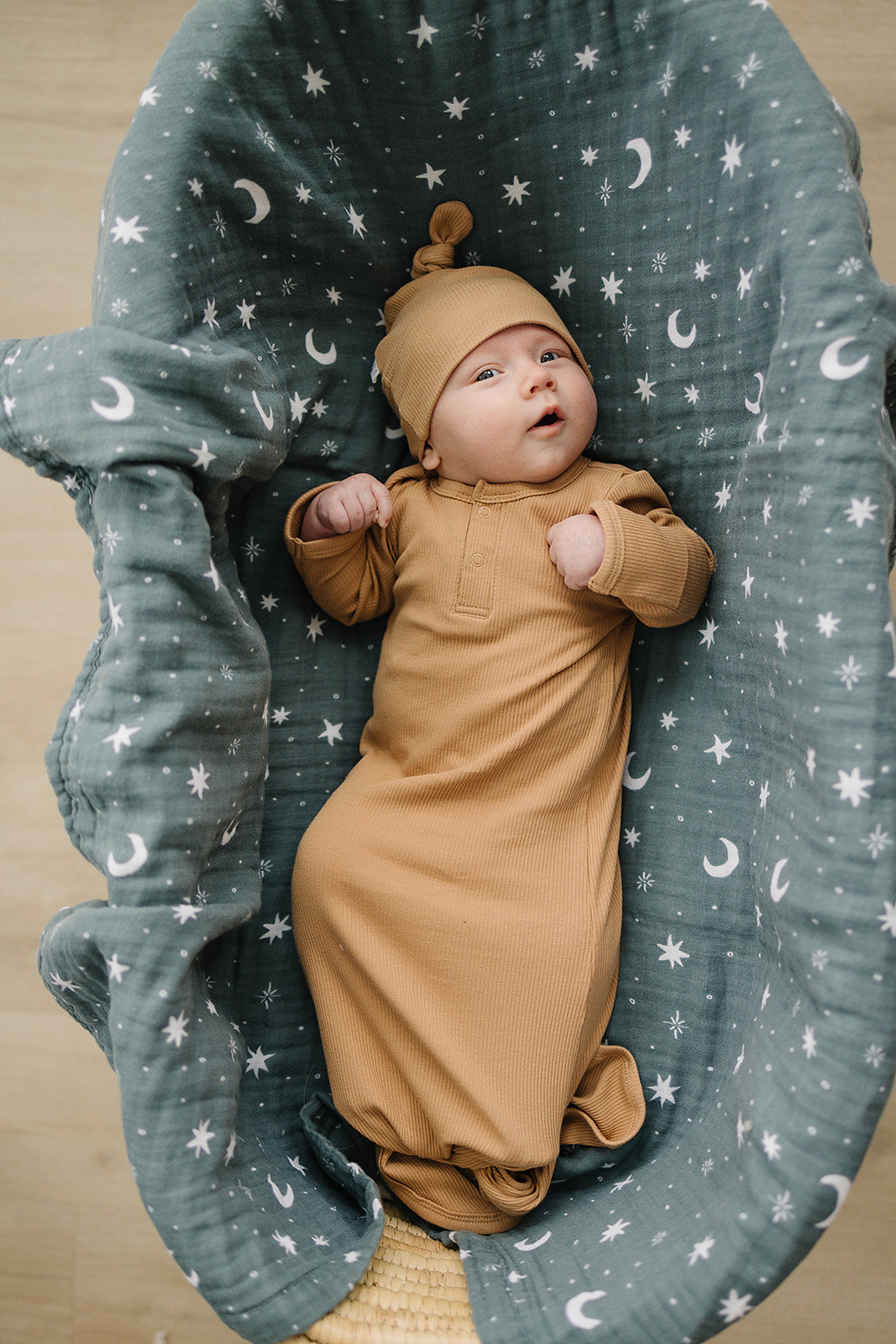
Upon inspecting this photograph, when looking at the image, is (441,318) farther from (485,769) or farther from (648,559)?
(485,769)

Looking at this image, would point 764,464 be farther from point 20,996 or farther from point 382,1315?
point 20,996

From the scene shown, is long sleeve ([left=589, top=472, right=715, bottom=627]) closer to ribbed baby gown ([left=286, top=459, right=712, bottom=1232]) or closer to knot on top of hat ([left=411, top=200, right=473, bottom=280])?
ribbed baby gown ([left=286, top=459, right=712, bottom=1232])

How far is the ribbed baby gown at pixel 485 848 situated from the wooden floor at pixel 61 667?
45cm

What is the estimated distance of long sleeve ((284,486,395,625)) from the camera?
3.37 ft

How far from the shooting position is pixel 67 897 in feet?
4.22

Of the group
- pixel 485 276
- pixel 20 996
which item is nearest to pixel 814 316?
pixel 485 276

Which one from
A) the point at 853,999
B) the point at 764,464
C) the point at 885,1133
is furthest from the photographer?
the point at 885,1133

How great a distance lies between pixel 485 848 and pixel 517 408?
0.44 m

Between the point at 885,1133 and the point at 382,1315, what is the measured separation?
28.7 inches

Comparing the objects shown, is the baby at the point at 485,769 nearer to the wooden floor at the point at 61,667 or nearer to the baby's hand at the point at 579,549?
the baby's hand at the point at 579,549

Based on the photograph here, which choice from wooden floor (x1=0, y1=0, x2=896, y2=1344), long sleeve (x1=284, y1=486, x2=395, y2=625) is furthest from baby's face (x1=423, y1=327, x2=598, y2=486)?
wooden floor (x1=0, y1=0, x2=896, y2=1344)

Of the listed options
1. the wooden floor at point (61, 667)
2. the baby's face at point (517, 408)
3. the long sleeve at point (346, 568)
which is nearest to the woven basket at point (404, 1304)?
the wooden floor at point (61, 667)

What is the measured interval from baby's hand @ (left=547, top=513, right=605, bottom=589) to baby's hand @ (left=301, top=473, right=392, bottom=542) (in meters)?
0.18

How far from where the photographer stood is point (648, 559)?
0.95 metres
